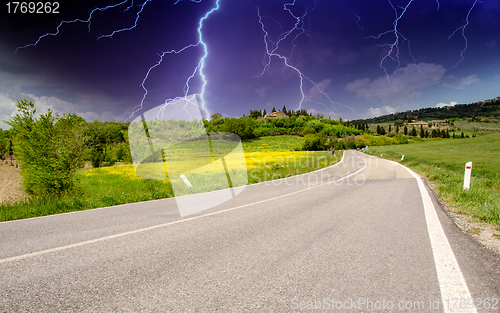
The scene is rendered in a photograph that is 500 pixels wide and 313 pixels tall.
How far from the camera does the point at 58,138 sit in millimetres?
9336

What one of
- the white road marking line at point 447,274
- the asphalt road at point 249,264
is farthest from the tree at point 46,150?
the white road marking line at point 447,274

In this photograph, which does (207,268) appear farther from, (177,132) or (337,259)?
(177,132)

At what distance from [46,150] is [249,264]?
36.0 ft

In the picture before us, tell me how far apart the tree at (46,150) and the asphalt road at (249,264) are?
15.5ft

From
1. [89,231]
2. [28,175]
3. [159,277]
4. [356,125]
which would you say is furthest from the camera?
[356,125]

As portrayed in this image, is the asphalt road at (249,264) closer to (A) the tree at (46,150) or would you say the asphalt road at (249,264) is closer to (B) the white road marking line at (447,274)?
(B) the white road marking line at (447,274)

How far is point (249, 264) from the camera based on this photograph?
9.46 ft

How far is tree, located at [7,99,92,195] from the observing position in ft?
28.9

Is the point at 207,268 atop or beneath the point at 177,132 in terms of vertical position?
beneath

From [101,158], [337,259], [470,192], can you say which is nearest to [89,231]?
[337,259]

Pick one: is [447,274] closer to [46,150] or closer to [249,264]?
[249,264]

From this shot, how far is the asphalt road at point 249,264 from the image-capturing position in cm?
215

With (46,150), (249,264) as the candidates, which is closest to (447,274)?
(249,264)

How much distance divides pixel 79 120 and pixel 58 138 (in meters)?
1.24
